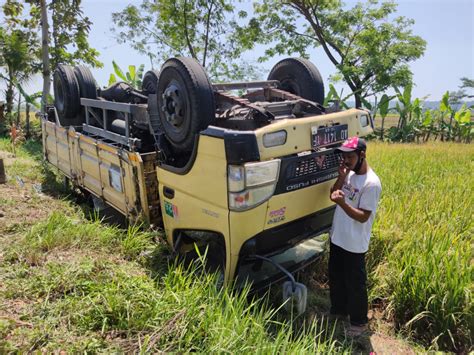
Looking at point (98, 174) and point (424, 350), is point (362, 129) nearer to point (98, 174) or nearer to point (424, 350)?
point (424, 350)

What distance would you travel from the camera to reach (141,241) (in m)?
3.73

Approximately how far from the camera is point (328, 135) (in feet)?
10.6

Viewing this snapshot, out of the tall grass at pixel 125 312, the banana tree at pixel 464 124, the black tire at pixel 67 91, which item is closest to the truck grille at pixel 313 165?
the tall grass at pixel 125 312

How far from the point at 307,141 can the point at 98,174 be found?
2805 mm

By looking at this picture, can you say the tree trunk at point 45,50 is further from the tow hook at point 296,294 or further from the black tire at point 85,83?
the tow hook at point 296,294

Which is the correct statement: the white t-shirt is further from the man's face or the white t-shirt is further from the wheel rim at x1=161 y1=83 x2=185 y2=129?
the wheel rim at x1=161 y1=83 x2=185 y2=129

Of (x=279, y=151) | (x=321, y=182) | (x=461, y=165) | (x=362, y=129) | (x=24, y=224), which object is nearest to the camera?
(x=279, y=151)

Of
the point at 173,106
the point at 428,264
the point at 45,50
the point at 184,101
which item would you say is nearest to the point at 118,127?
the point at 173,106

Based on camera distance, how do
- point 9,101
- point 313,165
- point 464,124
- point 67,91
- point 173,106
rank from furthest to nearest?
point 464,124 → point 9,101 → point 67,91 → point 173,106 → point 313,165

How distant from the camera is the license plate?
309 centimetres

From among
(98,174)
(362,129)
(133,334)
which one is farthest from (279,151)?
(98,174)

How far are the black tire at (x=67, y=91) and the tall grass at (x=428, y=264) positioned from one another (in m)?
4.27

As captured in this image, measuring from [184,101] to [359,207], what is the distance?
1663 mm

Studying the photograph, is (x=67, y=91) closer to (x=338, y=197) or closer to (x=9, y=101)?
(x=338, y=197)
